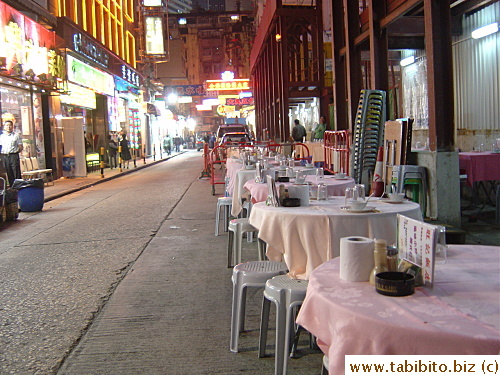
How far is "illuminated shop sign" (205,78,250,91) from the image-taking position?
5072 cm

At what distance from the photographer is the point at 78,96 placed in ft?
82.1

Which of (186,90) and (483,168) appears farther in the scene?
(186,90)

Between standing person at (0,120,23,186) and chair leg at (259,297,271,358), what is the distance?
14.7 meters

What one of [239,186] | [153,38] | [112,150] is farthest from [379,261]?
[153,38]

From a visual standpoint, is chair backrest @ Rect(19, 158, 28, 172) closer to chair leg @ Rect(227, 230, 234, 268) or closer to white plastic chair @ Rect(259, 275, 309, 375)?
chair leg @ Rect(227, 230, 234, 268)

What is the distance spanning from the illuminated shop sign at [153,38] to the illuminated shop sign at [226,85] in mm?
8966

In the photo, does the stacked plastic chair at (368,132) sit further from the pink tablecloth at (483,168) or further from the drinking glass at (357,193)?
the drinking glass at (357,193)

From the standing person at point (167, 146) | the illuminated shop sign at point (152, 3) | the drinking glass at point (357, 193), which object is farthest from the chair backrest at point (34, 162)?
the standing person at point (167, 146)

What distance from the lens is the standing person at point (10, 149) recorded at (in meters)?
16.5

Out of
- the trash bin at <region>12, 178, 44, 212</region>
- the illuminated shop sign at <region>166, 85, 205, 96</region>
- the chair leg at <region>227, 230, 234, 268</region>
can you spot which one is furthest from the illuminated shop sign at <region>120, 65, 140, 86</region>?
the chair leg at <region>227, 230, 234, 268</region>

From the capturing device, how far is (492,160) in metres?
9.48

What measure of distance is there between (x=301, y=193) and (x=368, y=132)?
22.9 feet

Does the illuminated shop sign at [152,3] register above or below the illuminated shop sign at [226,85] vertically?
above

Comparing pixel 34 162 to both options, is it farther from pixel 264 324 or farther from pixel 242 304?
pixel 264 324
